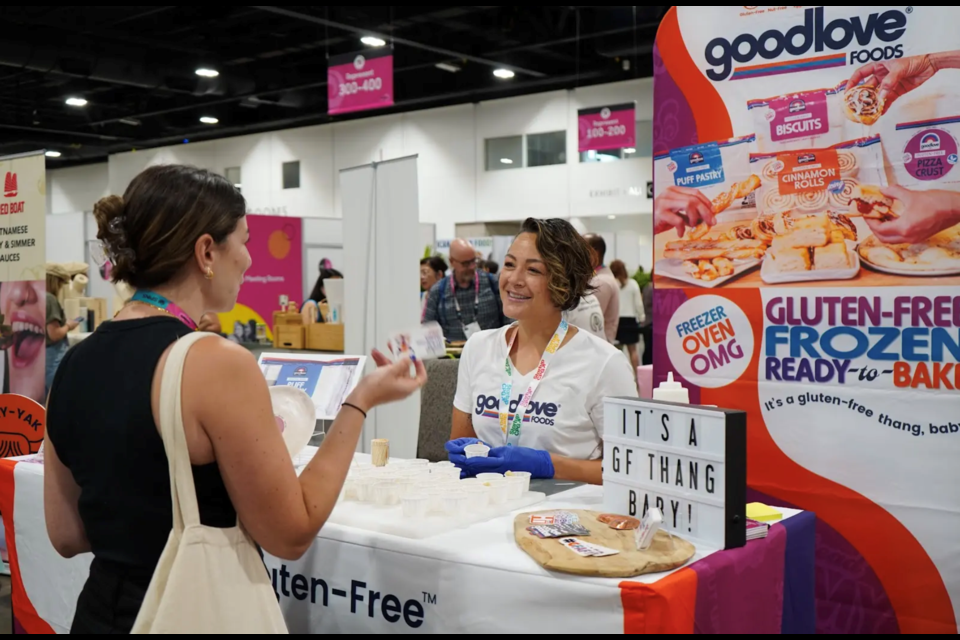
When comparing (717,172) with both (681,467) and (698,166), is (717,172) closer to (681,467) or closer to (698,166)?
(698,166)

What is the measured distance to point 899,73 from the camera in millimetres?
2396

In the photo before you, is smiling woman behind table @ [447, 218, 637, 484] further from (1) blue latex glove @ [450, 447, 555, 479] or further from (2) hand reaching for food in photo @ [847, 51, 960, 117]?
(2) hand reaching for food in photo @ [847, 51, 960, 117]

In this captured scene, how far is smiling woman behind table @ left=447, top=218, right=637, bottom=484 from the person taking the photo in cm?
245

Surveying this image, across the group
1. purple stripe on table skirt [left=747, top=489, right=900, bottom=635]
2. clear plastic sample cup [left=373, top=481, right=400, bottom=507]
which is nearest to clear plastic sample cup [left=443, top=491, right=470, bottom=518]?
clear plastic sample cup [left=373, top=481, right=400, bottom=507]

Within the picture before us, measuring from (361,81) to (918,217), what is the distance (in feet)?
22.1

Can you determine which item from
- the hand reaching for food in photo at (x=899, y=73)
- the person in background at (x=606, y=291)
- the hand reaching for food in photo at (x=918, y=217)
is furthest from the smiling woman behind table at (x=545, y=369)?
the person in background at (x=606, y=291)

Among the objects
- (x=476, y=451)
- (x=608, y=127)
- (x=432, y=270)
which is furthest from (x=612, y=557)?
(x=608, y=127)

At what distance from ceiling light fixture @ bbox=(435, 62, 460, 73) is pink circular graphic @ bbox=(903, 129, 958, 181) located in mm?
10130

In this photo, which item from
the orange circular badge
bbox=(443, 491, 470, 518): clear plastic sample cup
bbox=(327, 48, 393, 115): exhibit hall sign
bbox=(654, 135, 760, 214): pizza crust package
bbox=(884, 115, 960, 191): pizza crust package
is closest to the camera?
bbox=(443, 491, 470, 518): clear plastic sample cup

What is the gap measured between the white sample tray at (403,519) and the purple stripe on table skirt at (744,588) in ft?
1.66

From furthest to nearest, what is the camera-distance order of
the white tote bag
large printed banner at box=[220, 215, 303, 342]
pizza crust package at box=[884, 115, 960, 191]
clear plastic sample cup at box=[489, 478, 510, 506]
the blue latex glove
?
1. large printed banner at box=[220, 215, 303, 342]
2. pizza crust package at box=[884, 115, 960, 191]
3. the blue latex glove
4. clear plastic sample cup at box=[489, 478, 510, 506]
5. the white tote bag

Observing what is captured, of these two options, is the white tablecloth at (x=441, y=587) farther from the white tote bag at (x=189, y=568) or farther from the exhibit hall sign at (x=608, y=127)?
the exhibit hall sign at (x=608, y=127)

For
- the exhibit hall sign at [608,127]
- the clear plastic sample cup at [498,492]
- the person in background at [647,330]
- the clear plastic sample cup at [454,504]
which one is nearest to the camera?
the clear plastic sample cup at [454,504]

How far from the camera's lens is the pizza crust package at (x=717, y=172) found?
2654 mm
